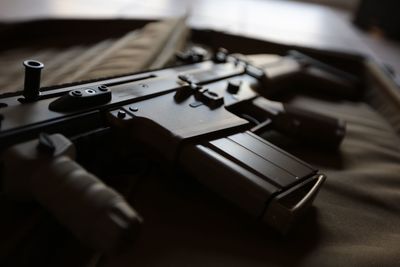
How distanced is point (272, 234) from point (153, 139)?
0.18 metres

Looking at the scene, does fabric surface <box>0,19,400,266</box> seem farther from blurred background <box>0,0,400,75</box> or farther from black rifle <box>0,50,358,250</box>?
blurred background <box>0,0,400,75</box>

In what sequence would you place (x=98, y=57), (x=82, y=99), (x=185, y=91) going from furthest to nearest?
(x=98, y=57)
(x=185, y=91)
(x=82, y=99)

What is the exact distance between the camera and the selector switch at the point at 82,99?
0.49 meters

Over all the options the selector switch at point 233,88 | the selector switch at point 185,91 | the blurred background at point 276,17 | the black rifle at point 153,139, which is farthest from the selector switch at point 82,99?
the blurred background at point 276,17

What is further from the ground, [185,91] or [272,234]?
[185,91]

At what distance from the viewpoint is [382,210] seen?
23.9 inches

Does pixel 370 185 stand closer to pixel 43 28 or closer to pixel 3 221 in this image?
pixel 3 221

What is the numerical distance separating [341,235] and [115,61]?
476mm

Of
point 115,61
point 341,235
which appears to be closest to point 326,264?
point 341,235

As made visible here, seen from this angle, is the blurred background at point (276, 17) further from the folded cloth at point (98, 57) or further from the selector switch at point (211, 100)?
the selector switch at point (211, 100)

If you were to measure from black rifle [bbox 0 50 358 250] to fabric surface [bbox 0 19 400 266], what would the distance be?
0.04 metres

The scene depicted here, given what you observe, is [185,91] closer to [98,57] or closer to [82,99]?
[82,99]

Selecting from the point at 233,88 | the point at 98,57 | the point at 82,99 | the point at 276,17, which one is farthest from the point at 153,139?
the point at 276,17

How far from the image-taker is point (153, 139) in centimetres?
52
